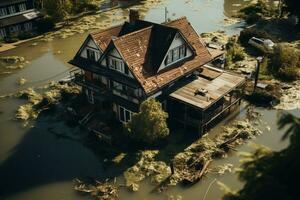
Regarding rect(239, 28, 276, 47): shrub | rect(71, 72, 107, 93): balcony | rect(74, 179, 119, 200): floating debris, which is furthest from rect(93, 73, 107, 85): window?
rect(239, 28, 276, 47): shrub

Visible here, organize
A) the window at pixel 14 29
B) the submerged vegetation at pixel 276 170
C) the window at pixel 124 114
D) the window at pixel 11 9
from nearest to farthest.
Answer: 1. the submerged vegetation at pixel 276 170
2. the window at pixel 124 114
3. the window at pixel 11 9
4. the window at pixel 14 29

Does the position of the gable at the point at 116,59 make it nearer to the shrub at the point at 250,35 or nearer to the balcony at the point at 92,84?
the balcony at the point at 92,84

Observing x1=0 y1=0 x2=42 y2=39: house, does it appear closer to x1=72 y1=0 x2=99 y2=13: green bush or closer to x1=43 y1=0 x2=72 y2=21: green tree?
x1=43 y1=0 x2=72 y2=21: green tree

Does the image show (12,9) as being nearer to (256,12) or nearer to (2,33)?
(2,33)

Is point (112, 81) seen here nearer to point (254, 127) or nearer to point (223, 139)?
point (223, 139)

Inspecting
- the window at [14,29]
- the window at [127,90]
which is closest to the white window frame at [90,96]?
the window at [127,90]

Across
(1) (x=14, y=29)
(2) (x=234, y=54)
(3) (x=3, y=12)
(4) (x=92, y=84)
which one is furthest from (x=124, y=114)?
(3) (x=3, y=12)

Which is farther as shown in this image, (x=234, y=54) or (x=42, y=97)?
(x=234, y=54)
